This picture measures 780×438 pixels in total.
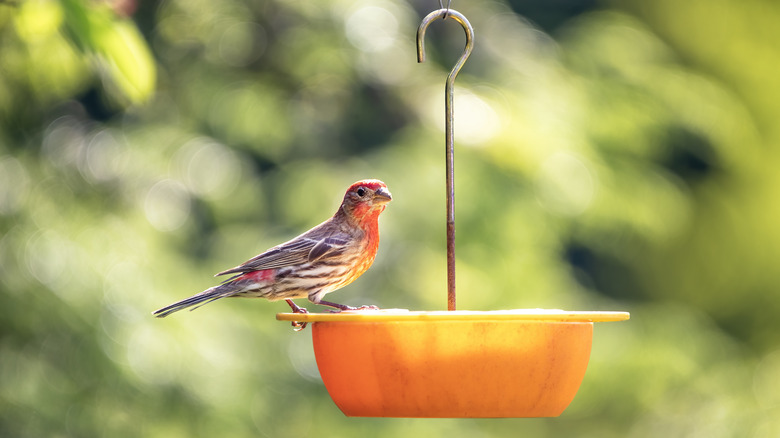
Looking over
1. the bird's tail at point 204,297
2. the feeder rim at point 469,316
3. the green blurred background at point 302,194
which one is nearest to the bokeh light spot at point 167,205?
the green blurred background at point 302,194

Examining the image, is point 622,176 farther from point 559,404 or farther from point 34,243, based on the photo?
point 559,404

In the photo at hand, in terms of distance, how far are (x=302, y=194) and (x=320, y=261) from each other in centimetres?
374

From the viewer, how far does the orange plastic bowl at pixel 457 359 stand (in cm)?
367

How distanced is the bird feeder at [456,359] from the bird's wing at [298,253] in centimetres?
71

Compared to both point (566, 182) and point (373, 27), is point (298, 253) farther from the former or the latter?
point (373, 27)

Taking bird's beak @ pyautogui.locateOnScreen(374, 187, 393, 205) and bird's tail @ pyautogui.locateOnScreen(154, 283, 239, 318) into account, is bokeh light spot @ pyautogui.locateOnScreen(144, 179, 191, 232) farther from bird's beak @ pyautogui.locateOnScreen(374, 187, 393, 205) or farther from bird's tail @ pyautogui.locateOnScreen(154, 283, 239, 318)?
bird's beak @ pyautogui.locateOnScreen(374, 187, 393, 205)

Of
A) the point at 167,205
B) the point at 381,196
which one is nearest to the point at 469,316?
the point at 381,196

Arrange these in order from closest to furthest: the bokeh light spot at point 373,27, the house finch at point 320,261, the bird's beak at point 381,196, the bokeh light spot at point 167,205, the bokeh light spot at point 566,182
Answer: the bird's beak at point 381,196
the house finch at point 320,261
the bokeh light spot at point 167,205
the bokeh light spot at point 566,182
the bokeh light spot at point 373,27

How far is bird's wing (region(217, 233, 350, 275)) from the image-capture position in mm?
4551

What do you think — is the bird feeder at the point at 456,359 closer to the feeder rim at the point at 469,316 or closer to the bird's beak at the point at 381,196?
the feeder rim at the point at 469,316

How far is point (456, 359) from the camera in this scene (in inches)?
145

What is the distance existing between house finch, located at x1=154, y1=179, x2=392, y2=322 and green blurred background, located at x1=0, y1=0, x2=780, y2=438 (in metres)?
1.61

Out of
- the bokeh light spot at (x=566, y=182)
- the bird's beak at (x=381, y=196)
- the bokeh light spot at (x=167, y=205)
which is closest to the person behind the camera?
the bird's beak at (x=381, y=196)

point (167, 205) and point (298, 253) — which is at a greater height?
point (298, 253)
